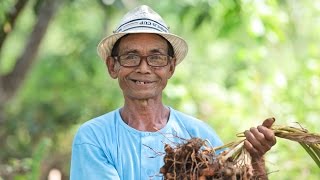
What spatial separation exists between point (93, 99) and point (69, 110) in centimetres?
33

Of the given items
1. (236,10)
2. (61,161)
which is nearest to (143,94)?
(236,10)

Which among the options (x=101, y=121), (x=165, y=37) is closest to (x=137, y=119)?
(x=101, y=121)

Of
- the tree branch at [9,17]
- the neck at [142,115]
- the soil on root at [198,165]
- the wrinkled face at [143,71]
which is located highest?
the tree branch at [9,17]

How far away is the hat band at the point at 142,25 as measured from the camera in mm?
4312

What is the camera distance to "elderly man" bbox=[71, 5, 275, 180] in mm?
4148

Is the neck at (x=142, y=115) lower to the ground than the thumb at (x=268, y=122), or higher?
higher

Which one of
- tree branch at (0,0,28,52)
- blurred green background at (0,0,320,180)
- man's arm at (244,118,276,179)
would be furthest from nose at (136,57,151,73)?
tree branch at (0,0,28,52)

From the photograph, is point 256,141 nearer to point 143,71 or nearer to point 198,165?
point 198,165

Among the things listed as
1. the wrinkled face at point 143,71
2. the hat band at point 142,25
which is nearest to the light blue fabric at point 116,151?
Answer: the wrinkled face at point 143,71

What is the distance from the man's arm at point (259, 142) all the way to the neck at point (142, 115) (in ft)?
1.69

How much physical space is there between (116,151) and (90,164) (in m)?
0.13

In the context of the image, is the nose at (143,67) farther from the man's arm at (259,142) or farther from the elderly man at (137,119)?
the man's arm at (259,142)

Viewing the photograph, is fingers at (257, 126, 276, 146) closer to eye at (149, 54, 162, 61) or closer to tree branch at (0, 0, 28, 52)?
eye at (149, 54, 162, 61)

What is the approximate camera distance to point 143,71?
13.9 ft
